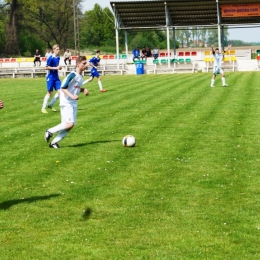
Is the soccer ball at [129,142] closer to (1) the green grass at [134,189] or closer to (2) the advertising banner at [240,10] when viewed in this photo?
(1) the green grass at [134,189]

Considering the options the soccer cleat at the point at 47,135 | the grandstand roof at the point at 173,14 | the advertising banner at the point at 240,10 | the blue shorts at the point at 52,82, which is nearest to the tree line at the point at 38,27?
the grandstand roof at the point at 173,14

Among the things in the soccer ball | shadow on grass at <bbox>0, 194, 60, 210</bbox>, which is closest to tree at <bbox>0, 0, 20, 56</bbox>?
the soccer ball

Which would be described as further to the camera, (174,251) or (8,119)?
(8,119)

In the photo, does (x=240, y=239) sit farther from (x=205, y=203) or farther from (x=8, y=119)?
(x=8, y=119)

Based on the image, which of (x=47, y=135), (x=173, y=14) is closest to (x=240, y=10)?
(x=173, y=14)

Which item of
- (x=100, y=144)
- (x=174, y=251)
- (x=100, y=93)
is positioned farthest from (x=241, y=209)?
(x=100, y=93)

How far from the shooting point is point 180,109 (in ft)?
70.2

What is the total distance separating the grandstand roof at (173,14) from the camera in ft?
196

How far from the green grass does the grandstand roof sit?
42304 mm

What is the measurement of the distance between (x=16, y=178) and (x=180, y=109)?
1120 centimetres

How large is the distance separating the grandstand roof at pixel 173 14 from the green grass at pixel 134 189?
139 feet

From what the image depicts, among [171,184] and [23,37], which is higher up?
[23,37]

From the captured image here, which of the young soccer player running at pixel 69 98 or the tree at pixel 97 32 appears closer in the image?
the young soccer player running at pixel 69 98

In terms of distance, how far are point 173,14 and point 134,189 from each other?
2128 inches
